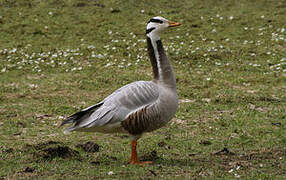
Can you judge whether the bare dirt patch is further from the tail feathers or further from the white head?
the white head

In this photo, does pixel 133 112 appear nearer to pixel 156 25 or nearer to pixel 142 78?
pixel 156 25

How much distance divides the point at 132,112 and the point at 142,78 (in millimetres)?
6548

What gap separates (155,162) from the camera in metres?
7.19

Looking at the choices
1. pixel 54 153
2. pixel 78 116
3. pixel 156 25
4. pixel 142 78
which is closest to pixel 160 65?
pixel 156 25

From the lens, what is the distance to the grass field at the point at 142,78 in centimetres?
710

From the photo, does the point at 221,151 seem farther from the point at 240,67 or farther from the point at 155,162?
the point at 240,67

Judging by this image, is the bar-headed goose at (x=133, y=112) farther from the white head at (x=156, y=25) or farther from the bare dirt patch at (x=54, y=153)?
the white head at (x=156, y=25)

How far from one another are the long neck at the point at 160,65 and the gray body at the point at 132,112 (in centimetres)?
17

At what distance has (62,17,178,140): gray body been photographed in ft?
22.5

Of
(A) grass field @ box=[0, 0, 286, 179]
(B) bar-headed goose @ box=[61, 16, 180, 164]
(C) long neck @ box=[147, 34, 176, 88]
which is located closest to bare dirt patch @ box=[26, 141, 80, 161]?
(A) grass field @ box=[0, 0, 286, 179]

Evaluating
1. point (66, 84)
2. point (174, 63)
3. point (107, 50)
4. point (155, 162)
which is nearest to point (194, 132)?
point (155, 162)

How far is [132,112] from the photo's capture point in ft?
22.5

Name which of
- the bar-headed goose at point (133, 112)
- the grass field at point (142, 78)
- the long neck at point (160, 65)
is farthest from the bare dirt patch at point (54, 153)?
the long neck at point (160, 65)

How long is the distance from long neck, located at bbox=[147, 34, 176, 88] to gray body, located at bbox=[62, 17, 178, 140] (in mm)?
172
